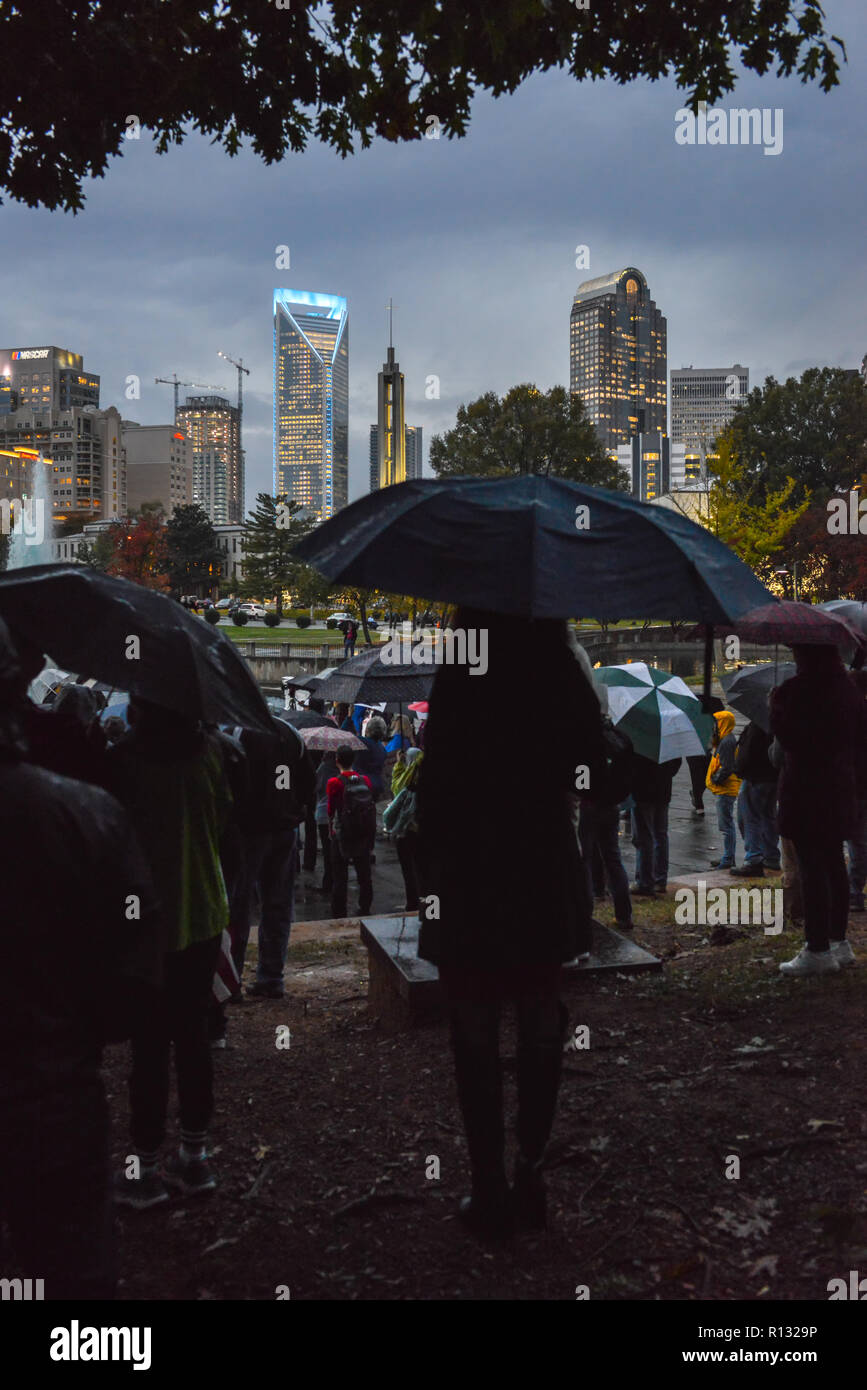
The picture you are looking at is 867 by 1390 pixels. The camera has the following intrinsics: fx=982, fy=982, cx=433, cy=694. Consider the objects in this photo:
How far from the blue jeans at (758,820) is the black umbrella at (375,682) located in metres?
3.19

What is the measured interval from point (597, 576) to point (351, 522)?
0.78m

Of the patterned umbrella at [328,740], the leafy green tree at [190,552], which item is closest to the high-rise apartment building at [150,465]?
the leafy green tree at [190,552]

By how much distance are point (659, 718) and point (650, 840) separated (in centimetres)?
131

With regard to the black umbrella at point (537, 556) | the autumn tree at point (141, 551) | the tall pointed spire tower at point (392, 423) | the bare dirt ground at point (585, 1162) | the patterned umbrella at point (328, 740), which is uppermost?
the tall pointed spire tower at point (392, 423)

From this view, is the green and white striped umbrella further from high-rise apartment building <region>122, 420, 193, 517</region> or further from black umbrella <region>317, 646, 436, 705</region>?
high-rise apartment building <region>122, 420, 193, 517</region>

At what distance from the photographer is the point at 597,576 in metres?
Answer: 2.69

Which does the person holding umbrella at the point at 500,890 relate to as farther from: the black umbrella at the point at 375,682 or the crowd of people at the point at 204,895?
the black umbrella at the point at 375,682

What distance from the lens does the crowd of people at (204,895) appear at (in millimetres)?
1904

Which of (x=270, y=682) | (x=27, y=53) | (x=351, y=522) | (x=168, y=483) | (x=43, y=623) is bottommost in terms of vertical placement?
(x=270, y=682)

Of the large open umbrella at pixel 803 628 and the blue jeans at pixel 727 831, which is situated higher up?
the large open umbrella at pixel 803 628

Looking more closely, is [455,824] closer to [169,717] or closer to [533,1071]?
[533,1071]

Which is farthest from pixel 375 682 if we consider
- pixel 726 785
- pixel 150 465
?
pixel 150 465

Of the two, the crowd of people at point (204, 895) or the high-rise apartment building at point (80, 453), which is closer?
the crowd of people at point (204, 895)
